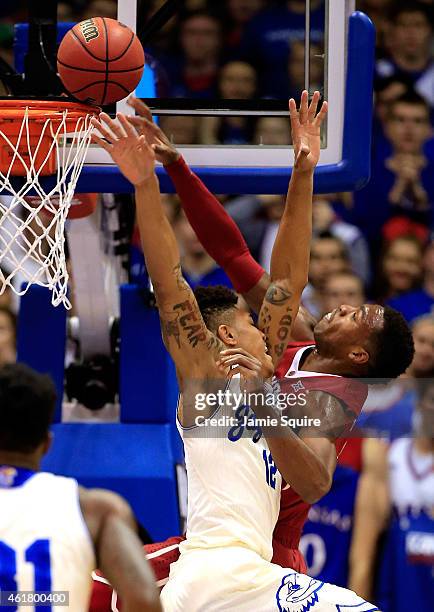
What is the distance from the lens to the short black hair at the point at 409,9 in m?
8.05

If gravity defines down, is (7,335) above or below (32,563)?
above

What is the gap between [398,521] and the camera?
5312 millimetres

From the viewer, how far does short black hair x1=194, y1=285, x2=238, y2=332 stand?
3.96 metres

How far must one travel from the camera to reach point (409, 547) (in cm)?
527

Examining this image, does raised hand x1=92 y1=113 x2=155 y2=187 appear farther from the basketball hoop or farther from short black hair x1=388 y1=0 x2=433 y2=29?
short black hair x1=388 y1=0 x2=433 y2=29

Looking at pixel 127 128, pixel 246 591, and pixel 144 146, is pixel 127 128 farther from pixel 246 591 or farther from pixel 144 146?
pixel 246 591

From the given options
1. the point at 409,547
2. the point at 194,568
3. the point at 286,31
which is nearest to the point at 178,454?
the point at 409,547

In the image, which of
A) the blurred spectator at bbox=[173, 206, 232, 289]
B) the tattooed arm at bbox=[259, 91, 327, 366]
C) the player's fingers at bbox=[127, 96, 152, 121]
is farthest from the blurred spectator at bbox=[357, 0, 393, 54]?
the player's fingers at bbox=[127, 96, 152, 121]

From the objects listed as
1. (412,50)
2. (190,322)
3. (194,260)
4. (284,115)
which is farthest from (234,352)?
(412,50)

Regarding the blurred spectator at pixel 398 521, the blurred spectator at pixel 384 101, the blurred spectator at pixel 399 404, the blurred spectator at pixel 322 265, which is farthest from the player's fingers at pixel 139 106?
the blurred spectator at pixel 384 101

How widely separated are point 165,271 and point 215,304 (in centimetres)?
35

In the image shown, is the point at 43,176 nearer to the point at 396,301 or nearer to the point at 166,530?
the point at 166,530

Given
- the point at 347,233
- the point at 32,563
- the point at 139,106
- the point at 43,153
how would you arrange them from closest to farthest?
the point at 32,563 → the point at 139,106 → the point at 43,153 → the point at 347,233

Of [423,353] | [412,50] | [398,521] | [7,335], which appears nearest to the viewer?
[398,521]
